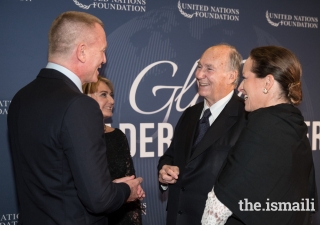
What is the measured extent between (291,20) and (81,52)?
355 cm

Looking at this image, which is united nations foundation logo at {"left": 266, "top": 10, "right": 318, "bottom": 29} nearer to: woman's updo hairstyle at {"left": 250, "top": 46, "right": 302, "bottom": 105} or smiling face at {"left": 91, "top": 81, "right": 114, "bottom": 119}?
smiling face at {"left": 91, "top": 81, "right": 114, "bottom": 119}

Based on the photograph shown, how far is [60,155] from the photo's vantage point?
5.43 ft

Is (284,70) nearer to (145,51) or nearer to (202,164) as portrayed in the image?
(202,164)

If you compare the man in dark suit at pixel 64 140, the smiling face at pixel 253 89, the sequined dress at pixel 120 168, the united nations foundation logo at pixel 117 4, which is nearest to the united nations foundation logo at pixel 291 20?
the united nations foundation logo at pixel 117 4

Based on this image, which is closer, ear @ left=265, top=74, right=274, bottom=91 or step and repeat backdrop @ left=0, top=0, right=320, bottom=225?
ear @ left=265, top=74, right=274, bottom=91

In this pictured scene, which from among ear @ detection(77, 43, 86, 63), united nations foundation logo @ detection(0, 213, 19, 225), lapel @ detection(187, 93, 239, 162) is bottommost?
united nations foundation logo @ detection(0, 213, 19, 225)

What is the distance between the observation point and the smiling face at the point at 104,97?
312cm

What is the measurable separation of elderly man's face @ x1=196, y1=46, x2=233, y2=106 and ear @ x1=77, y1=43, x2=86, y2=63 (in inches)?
44.6

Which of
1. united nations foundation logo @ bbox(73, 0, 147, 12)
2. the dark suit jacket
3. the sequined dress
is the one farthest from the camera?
united nations foundation logo @ bbox(73, 0, 147, 12)

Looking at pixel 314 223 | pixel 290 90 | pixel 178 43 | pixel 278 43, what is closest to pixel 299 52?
pixel 278 43

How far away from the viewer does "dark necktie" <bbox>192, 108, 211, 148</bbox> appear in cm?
261

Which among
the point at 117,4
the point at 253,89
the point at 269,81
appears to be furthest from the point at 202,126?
the point at 117,4

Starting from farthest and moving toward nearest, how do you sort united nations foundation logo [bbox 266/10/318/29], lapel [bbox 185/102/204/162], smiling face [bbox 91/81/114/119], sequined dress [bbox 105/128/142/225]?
united nations foundation logo [bbox 266/10/318/29]
smiling face [bbox 91/81/114/119]
sequined dress [bbox 105/128/142/225]
lapel [bbox 185/102/204/162]

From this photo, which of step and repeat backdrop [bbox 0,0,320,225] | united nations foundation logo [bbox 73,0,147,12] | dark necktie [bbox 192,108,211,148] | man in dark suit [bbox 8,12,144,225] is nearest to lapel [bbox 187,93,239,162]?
dark necktie [bbox 192,108,211,148]
